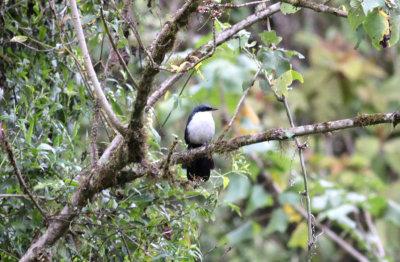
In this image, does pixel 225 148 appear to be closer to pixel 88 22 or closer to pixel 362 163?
pixel 88 22

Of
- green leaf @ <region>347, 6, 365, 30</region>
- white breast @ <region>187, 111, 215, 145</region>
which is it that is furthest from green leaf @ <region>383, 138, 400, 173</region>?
green leaf @ <region>347, 6, 365, 30</region>

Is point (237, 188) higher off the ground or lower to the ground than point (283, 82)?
lower

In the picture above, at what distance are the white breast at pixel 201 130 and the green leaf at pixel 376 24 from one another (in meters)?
2.62

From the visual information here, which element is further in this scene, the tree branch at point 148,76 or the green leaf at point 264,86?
the green leaf at point 264,86

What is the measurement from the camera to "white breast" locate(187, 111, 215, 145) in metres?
6.10

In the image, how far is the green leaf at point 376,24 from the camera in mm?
3740

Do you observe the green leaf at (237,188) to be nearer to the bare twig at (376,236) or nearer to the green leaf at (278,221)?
the green leaf at (278,221)

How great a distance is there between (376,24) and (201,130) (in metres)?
2.69

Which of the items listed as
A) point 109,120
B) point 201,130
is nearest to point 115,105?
point 109,120

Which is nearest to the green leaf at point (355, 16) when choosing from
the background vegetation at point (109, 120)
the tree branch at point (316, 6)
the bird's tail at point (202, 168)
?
the background vegetation at point (109, 120)

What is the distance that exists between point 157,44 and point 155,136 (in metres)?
0.86

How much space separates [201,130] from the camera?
6.09 metres

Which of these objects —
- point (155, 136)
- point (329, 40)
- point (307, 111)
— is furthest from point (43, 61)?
point (329, 40)

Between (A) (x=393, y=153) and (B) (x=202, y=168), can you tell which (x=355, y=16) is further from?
(A) (x=393, y=153)
